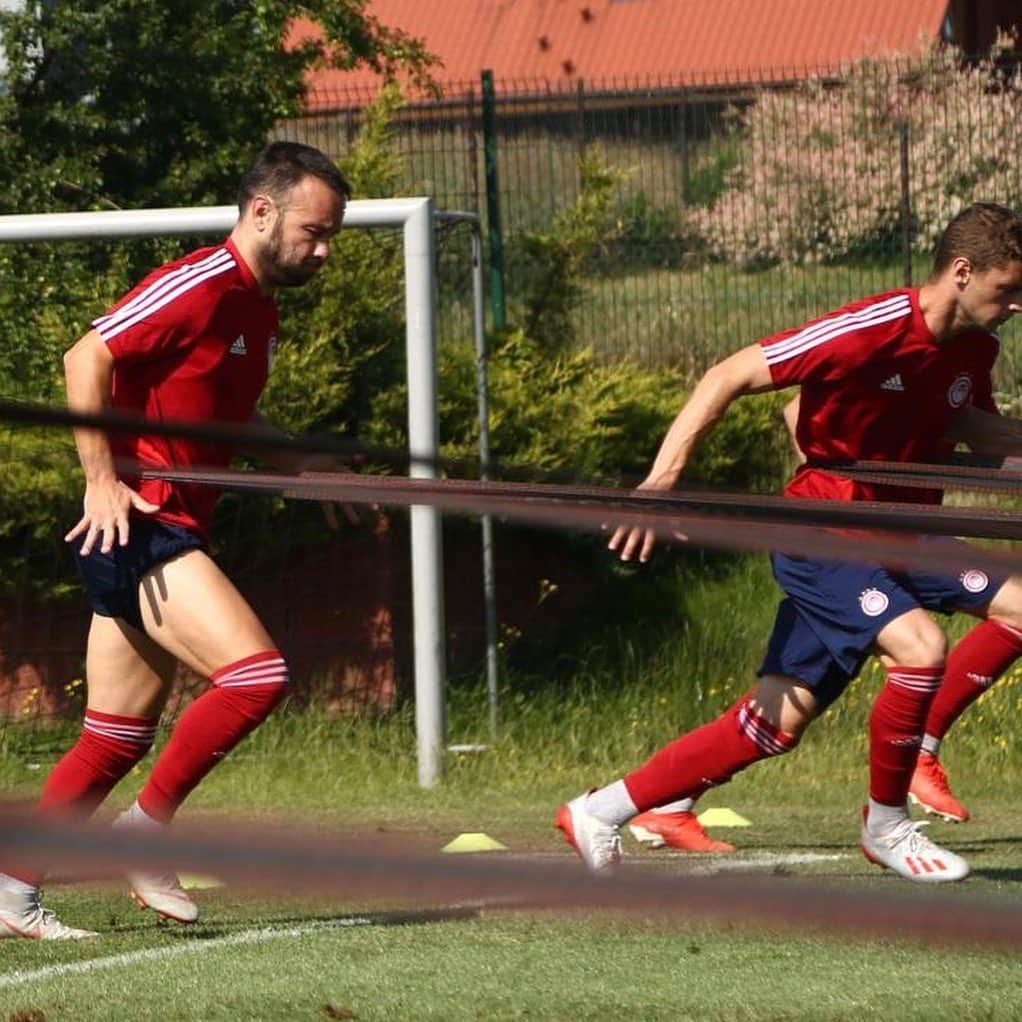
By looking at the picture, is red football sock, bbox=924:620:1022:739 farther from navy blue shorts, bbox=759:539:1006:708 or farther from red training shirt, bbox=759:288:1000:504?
red training shirt, bbox=759:288:1000:504

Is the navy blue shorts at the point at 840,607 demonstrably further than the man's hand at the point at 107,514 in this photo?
Yes

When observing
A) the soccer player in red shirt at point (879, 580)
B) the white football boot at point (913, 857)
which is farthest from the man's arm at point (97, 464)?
the white football boot at point (913, 857)

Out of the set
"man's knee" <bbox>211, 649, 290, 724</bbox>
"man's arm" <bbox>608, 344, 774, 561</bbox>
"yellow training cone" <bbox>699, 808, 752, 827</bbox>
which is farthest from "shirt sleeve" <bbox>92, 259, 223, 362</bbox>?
"yellow training cone" <bbox>699, 808, 752, 827</bbox>

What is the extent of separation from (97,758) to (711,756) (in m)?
1.66

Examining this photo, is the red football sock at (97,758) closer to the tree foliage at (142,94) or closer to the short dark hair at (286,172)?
the short dark hair at (286,172)

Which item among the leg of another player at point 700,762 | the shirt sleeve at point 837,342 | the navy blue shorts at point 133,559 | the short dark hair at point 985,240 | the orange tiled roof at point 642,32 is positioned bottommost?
the leg of another player at point 700,762

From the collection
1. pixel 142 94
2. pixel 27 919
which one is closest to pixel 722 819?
pixel 27 919

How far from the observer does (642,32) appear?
31.2 metres

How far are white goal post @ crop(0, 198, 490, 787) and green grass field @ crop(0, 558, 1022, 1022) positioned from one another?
0.32 m

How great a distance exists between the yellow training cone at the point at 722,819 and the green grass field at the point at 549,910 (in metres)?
0.06

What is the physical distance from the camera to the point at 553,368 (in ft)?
33.3

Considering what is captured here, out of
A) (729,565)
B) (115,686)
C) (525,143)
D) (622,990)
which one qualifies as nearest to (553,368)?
(729,565)

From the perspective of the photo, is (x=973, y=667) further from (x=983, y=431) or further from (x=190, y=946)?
(x=190, y=946)

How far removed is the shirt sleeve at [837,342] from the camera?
5191 millimetres
